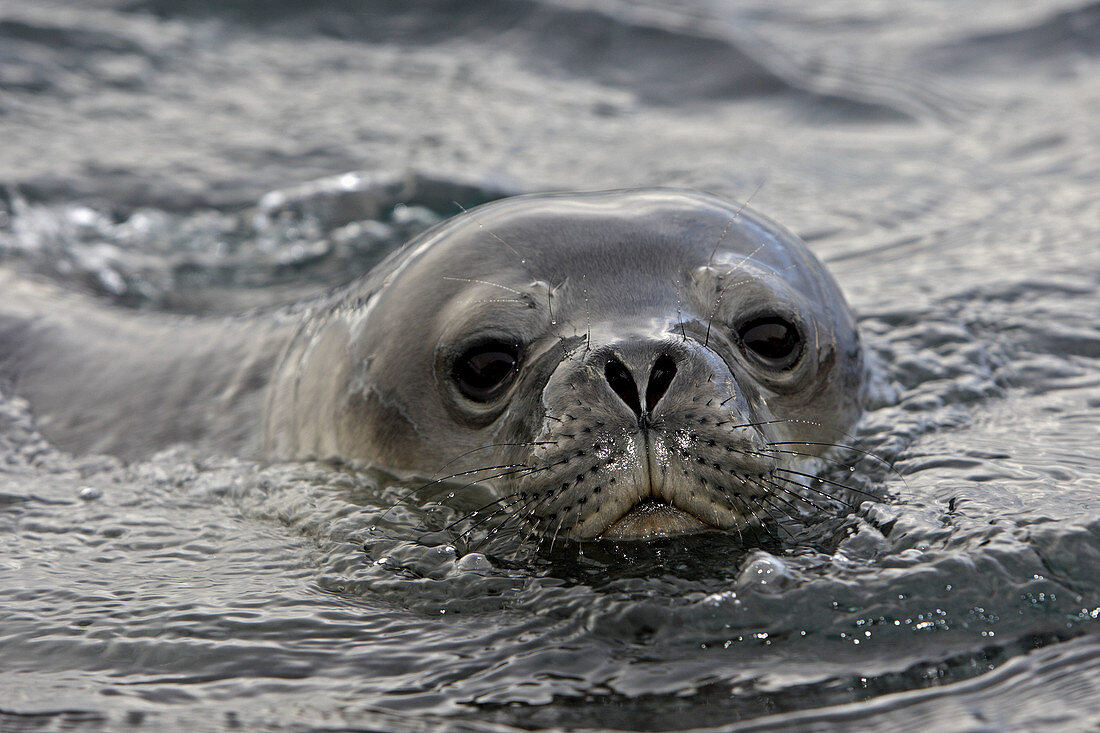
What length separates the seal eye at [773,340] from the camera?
315 centimetres

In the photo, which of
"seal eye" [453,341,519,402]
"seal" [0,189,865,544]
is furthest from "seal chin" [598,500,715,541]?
"seal eye" [453,341,519,402]

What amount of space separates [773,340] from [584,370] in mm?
623

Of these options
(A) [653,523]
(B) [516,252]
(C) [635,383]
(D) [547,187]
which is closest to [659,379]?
(C) [635,383]

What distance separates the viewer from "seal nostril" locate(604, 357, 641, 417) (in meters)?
2.68

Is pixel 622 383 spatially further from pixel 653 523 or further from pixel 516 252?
pixel 516 252

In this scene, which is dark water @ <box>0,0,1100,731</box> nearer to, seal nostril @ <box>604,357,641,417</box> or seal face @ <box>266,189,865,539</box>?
seal face @ <box>266,189,865,539</box>

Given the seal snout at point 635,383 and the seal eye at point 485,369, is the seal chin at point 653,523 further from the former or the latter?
the seal eye at point 485,369

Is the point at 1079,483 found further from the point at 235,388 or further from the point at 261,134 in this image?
the point at 261,134

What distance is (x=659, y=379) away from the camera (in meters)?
2.71

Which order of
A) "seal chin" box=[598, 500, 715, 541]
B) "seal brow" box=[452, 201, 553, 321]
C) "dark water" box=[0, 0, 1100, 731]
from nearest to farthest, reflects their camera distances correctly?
1. "dark water" box=[0, 0, 1100, 731]
2. "seal chin" box=[598, 500, 715, 541]
3. "seal brow" box=[452, 201, 553, 321]

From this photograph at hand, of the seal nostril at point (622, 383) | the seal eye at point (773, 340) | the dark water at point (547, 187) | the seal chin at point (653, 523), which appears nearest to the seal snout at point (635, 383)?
the seal nostril at point (622, 383)

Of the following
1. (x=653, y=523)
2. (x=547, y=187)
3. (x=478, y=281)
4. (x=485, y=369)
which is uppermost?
(x=547, y=187)

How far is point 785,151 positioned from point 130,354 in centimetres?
364

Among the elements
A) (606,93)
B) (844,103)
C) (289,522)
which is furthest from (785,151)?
(289,522)
